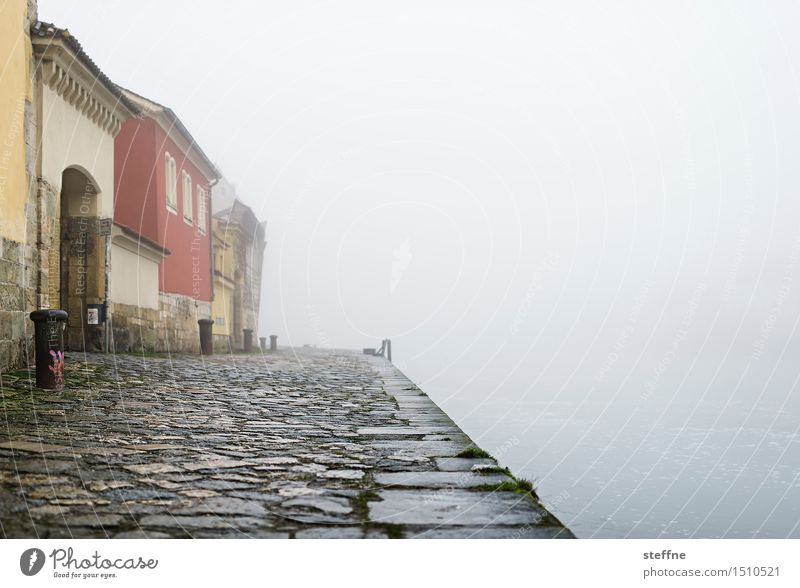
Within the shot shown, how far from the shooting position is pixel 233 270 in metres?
27.5

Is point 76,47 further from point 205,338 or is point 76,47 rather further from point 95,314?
point 205,338

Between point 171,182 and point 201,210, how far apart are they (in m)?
3.57

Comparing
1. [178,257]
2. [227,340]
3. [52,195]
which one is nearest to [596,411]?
[227,340]

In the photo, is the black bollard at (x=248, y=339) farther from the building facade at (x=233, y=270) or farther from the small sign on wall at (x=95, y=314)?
the small sign on wall at (x=95, y=314)

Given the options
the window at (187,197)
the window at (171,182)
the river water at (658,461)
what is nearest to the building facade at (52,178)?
the window at (171,182)

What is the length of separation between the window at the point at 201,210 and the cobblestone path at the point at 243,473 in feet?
54.4

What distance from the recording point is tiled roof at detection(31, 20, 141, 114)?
10.1 meters

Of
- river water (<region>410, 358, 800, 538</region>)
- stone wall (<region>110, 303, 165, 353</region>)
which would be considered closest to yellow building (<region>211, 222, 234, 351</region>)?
stone wall (<region>110, 303, 165, 353</region>)

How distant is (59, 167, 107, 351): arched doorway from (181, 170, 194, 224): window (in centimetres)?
721

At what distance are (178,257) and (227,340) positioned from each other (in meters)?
5.81

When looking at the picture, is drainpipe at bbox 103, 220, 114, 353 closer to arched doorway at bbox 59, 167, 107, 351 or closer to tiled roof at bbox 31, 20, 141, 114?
arched doorway at bbox 59, 167, 107, 351
